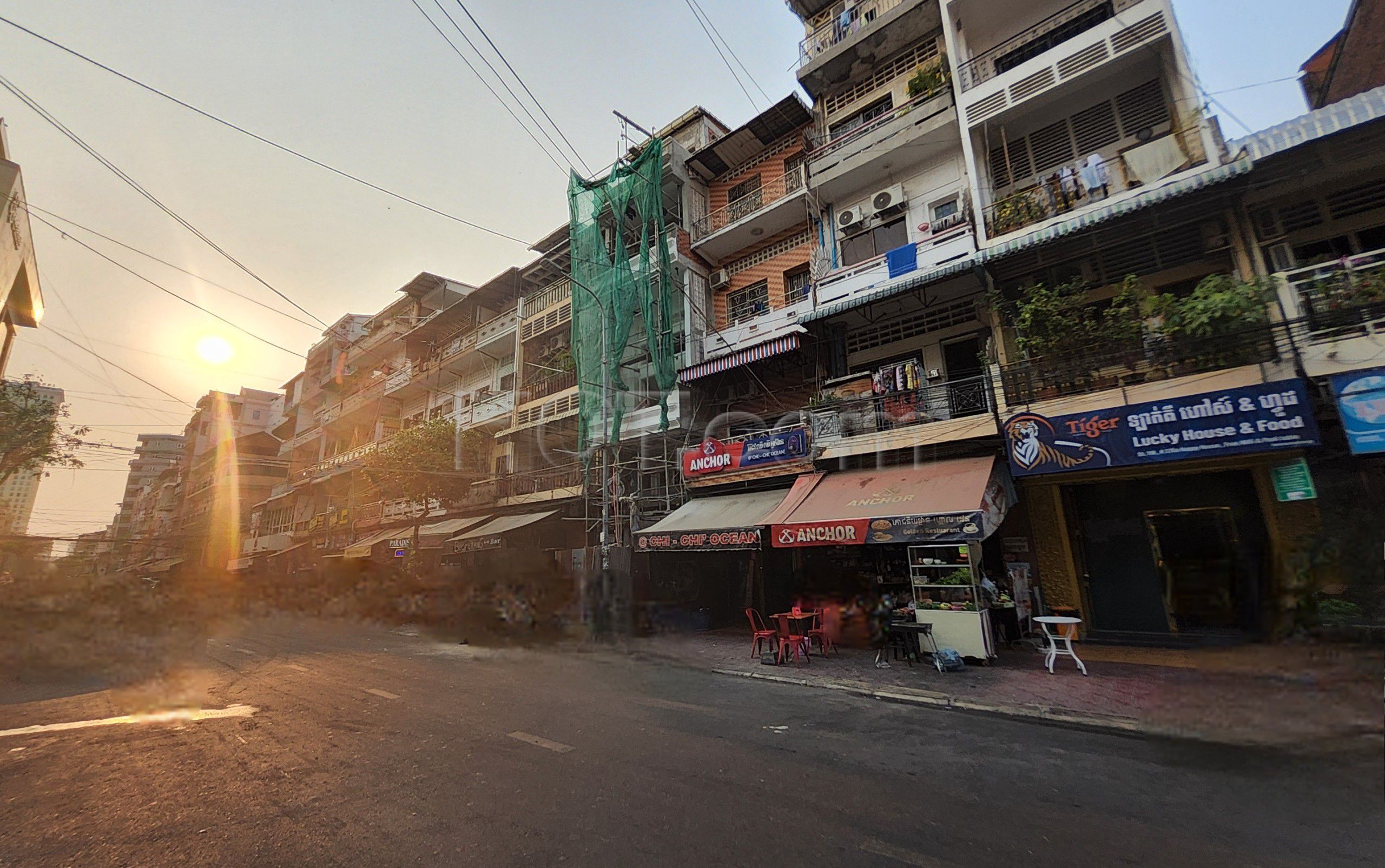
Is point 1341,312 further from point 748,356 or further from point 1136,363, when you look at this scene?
point 748,356

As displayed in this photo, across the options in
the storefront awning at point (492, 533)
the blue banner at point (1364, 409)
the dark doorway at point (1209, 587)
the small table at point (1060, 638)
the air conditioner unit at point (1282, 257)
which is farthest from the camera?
the storefront awning at point (492, 533)

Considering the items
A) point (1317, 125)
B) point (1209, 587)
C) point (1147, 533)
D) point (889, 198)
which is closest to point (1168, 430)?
point (1147, 533)

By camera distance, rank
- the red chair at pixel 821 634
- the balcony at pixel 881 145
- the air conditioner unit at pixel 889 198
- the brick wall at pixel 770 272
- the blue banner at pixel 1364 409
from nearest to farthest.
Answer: the blue banner at pixel 1364 409
the red chair at pixel 821 634
the balcony at pixel 881 145
the air conditioner unit at pixel 889 198
the brick wall at pixel 770 272

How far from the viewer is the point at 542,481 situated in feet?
63.9

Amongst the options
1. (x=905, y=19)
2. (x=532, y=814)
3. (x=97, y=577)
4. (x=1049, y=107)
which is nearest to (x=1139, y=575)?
(x=1049, y=107)

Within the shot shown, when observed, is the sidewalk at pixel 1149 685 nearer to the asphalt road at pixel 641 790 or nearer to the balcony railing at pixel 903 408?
the asphalt road at pixel 641 790

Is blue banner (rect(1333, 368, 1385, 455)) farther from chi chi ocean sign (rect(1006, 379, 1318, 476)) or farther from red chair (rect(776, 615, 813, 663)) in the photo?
red chair (rect(776, 615, 813, 663))

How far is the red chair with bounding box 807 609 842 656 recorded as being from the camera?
9976mm

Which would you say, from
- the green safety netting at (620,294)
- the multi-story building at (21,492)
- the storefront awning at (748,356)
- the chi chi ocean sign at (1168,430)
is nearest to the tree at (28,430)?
the multi-story building at (21,492)

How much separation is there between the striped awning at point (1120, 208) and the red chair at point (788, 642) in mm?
8266

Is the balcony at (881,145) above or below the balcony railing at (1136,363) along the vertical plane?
above

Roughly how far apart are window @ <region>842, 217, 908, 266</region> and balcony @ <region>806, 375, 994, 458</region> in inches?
158

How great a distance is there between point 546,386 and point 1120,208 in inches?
706

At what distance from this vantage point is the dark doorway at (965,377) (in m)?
10.7
